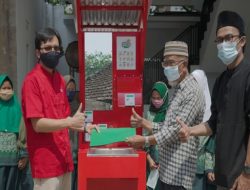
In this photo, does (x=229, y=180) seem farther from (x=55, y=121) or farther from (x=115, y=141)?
(x=55, y=121)

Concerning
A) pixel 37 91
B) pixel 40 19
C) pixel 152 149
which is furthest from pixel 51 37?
pixel 40 19

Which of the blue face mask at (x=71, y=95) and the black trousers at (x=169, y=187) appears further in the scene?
the blue face mask at (x=71, y=95)

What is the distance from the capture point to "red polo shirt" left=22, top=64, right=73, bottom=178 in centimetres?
306

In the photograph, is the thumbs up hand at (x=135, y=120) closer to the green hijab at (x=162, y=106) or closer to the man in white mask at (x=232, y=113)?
the man in white mask at (x=232, y=113)

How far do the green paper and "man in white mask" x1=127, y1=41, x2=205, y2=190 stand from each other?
6 centimetres

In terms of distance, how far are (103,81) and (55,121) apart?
2.15 ft

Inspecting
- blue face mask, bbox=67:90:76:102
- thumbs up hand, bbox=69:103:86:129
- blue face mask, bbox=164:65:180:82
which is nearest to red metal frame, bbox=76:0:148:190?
thumbs up hand, bbox=69:103:86:129

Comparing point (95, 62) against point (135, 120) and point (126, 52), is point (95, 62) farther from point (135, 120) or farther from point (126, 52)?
point (135, 120)

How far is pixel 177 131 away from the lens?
3018 millimetres

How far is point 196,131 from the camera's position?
9.77 feet

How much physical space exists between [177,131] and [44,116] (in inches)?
36.9

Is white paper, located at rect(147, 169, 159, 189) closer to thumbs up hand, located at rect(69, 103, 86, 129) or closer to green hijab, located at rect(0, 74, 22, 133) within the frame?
thumbs up hand, located at rect(69, 103, 86, 129)

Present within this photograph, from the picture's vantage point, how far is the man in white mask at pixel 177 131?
307 cm

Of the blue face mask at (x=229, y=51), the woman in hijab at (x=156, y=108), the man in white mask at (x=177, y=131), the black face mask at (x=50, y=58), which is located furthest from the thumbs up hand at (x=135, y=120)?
the woman in hijab at (x=156, y=108)
